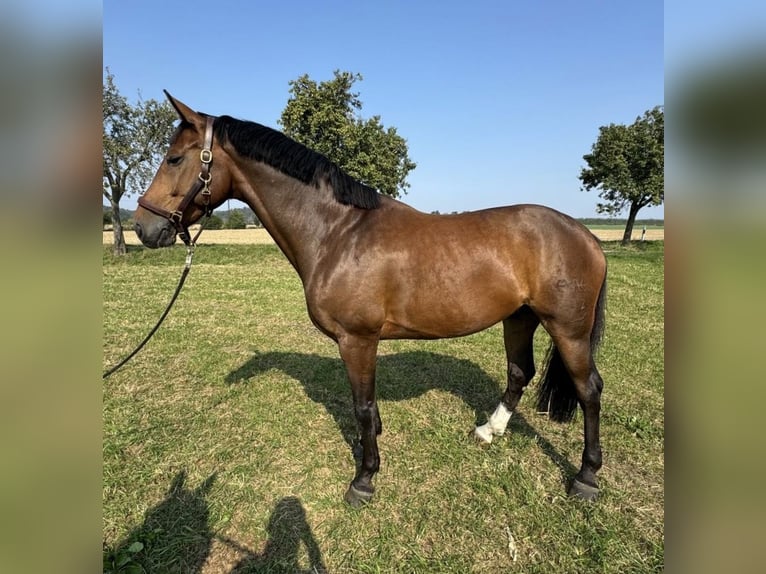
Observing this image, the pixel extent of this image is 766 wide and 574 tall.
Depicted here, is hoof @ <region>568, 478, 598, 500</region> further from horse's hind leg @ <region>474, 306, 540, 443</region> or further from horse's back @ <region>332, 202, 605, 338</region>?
horse's back @ <region>332, 202, 605, 338</region>

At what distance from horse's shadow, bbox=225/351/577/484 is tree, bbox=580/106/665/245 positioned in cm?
2816

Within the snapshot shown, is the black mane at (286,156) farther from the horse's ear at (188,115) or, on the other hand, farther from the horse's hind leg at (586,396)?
the horse's hind leg at (586,396)

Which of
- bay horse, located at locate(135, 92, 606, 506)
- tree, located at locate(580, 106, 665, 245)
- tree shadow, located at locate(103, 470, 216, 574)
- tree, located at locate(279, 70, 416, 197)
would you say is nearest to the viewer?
tree shadow, located at locate(103, 470, 216, 574)

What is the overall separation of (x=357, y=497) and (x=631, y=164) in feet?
111

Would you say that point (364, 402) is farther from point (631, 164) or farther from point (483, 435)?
point (631, 164)

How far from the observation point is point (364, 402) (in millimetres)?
2916

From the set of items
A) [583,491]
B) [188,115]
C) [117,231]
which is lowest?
[583,491]

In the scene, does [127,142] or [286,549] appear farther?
[127,142]

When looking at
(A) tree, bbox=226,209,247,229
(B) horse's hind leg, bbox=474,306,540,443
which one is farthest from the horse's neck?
(A) tree, bbox=226,209,247,229

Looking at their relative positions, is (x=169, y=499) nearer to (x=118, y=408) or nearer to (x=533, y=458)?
(x=118, y=408)

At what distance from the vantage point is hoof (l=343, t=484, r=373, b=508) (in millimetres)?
2765

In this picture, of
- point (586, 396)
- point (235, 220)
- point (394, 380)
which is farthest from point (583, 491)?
point (235, 220)

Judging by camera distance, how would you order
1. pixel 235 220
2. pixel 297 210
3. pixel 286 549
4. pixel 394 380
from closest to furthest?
pixel 286 549 → pixel 297 210 → pixel 394 380 → pixel 235 220
